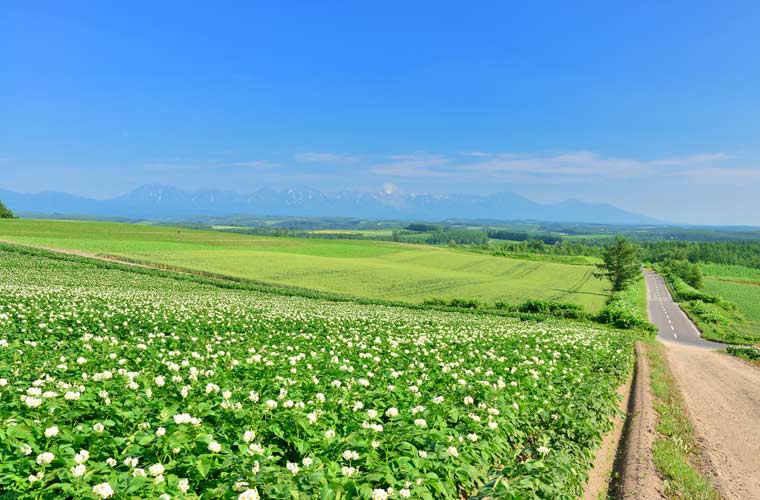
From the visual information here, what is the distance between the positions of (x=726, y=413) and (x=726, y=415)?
38cm

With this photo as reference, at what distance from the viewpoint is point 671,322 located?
181ft

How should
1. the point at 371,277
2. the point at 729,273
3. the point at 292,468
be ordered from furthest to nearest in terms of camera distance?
the point at 729,273
the point at 371,277
the point at 292,468

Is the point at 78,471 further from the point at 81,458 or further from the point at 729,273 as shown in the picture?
the point at 729,273

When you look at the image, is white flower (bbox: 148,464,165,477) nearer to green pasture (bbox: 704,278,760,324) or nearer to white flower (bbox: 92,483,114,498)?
white flower (bbox: 92,483,114,498)

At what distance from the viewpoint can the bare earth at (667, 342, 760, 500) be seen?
9.88 m

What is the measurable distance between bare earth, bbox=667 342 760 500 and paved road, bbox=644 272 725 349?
19.0 meters

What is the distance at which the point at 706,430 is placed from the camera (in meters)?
13.0

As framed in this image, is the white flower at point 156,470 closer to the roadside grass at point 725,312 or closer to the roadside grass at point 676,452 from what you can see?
the roadside grass at point 676,452

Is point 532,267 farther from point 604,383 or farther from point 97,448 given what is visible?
point 97,448

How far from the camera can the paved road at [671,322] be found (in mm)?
43728

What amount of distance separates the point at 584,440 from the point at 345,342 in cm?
796

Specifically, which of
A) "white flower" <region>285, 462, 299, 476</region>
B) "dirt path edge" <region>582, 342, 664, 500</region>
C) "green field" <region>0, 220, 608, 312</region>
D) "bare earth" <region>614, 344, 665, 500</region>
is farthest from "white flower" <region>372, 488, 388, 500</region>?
"green field" <region>0, 220, 608, 312</region>

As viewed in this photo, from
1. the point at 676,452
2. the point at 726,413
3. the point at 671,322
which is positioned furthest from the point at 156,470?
the point at 671,322

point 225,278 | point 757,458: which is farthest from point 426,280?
point 757,458
